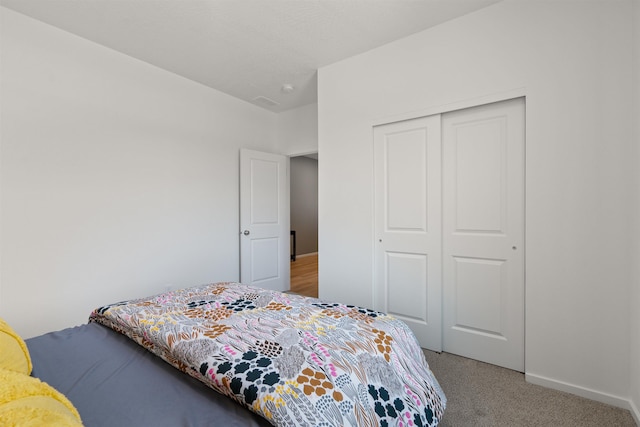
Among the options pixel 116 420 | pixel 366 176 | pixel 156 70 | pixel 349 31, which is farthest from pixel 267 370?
pixel 156 70

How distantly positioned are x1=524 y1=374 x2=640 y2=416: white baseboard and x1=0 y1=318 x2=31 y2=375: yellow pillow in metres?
2.64

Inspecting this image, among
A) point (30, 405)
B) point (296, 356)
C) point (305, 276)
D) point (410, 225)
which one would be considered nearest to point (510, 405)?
point (410, 225)

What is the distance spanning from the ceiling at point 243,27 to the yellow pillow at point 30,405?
2.39 metres

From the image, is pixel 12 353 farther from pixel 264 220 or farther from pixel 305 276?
pixel 305 276

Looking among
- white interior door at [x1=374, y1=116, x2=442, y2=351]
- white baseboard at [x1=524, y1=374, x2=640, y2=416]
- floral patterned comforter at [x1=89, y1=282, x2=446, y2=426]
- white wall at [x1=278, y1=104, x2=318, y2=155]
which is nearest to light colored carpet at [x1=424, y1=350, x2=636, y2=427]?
white baseboard at [x1=524, y1=374, x2=640, y2=416]

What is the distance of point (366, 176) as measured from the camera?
2750mm

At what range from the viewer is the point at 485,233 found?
222cm

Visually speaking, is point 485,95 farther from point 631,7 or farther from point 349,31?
point 349,31

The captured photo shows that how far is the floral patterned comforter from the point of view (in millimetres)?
845

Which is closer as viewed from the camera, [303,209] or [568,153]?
[568,153]

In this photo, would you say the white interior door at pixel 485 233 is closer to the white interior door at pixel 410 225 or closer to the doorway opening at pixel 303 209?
the white interior door at pixel 410 225

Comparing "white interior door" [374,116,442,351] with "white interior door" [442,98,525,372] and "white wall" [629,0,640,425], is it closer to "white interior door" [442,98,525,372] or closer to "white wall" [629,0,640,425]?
"white interior door" [442,98,525,372]

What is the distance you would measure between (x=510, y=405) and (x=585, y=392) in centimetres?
52

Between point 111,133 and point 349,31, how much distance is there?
91.6 inches
